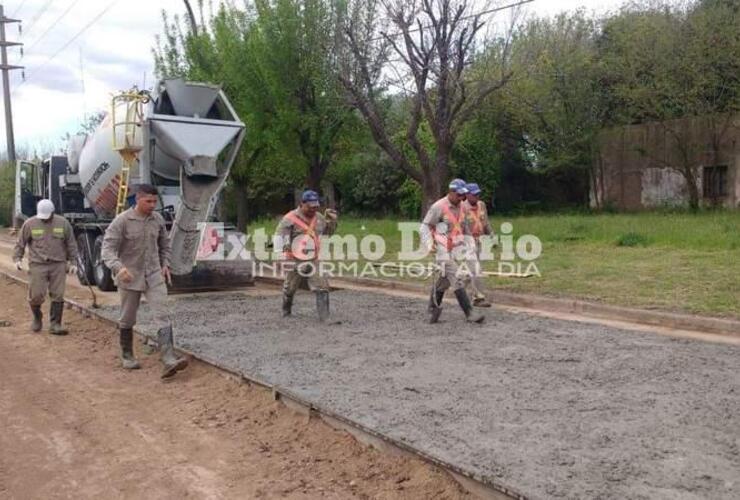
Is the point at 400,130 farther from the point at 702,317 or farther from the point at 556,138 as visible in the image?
the point at 702,317

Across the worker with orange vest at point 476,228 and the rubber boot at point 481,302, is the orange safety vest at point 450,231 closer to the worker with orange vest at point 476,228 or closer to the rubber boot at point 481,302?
the worker with orange vest at point 476,228

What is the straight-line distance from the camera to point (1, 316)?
38.0 feet

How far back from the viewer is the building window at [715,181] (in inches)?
960

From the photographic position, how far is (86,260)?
14258 mm

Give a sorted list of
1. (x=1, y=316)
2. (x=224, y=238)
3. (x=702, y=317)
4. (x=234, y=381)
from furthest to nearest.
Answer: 1. (x=224, y=238)
2. (x=1, y=316)
3. (x=702, y=317)
4. (x=234, y=381)

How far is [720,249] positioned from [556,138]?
1430cm

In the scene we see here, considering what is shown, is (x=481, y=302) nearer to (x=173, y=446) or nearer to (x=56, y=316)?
(x=56, y=316)

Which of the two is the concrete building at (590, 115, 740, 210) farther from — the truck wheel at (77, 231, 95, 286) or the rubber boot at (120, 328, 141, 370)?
the rubber boot at (120, 328, 141, 370)

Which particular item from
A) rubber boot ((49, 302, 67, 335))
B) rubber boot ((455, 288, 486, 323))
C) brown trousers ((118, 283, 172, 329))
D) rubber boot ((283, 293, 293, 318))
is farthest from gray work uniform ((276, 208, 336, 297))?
rubber boot ((49, 302, 67, 335))

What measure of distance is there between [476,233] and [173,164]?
532 cm

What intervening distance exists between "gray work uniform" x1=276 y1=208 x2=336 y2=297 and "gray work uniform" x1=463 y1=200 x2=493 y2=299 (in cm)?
200

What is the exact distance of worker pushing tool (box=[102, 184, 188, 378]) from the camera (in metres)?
7.11

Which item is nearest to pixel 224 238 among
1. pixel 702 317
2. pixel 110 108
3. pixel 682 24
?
pixel 110 108

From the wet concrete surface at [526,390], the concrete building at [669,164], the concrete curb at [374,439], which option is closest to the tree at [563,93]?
the concrete building at [669,164]
